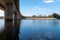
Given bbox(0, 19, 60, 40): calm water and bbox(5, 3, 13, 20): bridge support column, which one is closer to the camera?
bbox(0, 19, 60, 40): calm water

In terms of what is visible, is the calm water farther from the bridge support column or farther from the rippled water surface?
the bridge support column

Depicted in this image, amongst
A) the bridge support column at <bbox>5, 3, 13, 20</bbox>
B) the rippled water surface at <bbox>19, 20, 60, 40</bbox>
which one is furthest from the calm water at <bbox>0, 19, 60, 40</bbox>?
the bridge support column at <bbox>5, 3, 13, 20</bbox>

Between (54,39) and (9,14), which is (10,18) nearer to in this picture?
(9,14)

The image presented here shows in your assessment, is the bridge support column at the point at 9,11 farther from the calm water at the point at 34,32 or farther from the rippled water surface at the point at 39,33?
the rippled water surface at the point at 39,33

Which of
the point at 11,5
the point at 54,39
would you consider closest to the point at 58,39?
the point at 54,39

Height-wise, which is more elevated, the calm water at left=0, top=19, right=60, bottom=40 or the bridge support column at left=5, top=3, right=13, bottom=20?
the bridge support column at left=5, top=3, right=13, bottom=20

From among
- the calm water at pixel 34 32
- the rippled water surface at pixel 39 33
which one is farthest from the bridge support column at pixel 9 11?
the rippled water surface at pixel 39 33

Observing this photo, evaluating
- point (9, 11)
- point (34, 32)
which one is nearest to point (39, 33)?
point (34, 32)

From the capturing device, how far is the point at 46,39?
1266 cm

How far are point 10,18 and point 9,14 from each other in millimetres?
1568

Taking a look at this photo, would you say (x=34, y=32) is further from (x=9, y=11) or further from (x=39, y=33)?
(x=9, y=11)

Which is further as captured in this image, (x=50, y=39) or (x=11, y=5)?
(x=11, y=5)

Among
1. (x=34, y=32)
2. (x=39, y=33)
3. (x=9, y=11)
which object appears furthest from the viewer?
(x=9, y=11)

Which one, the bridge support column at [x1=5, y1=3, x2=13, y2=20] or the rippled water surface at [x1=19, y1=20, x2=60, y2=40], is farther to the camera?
the bridge support column at [x1=5, y1=3, x2=13, y2=20]
